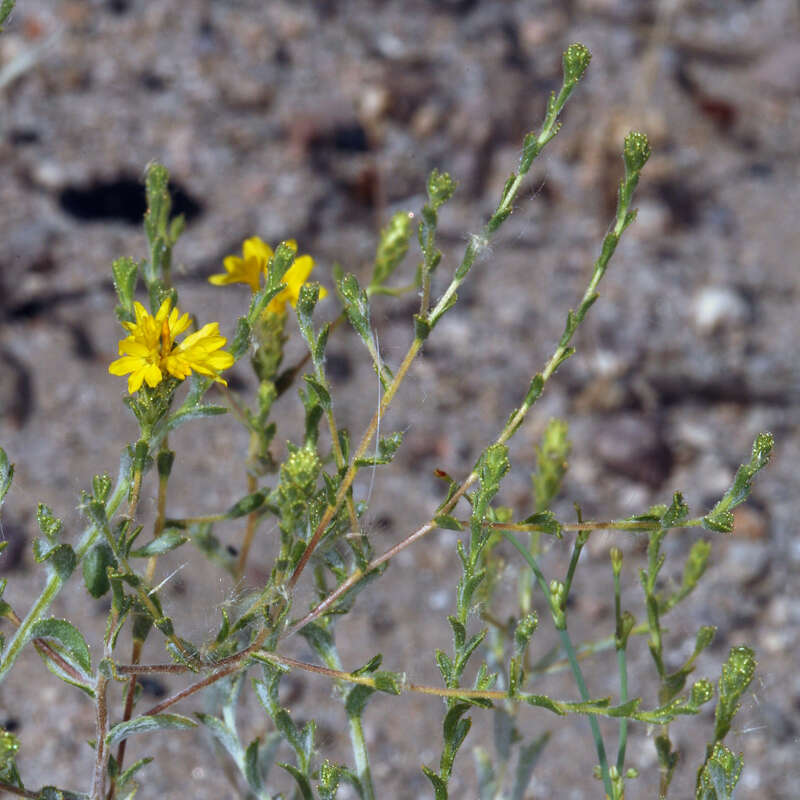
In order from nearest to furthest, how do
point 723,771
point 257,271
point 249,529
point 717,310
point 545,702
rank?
point 545,702 < point 723,771 < point 257,271 < point 249,529 < point 717,310

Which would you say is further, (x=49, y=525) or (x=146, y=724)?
(x=146, y=724)

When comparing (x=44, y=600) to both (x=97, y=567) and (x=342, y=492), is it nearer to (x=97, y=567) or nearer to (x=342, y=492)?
(x=97, y=567)

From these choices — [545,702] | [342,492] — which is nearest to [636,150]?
[342,492]

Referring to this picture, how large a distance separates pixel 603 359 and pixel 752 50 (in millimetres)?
2034

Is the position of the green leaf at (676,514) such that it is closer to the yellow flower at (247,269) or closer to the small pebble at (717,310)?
the yellow flower at (247,269)

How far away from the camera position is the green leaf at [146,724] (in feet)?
5.29

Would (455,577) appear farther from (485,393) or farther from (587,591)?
(485,393)

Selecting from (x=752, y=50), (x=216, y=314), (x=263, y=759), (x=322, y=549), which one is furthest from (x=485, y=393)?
(x=752, y=50)

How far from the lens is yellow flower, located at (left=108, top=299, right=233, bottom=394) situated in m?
1.53

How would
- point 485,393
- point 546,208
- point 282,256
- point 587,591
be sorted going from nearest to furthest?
point 282,256 < point 587,591 < point 485,393 < point 546,208

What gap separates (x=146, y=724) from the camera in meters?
1.62

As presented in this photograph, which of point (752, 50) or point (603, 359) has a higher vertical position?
point (752, 50)

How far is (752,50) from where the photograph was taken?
482 cm

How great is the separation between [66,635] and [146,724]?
185 mm
